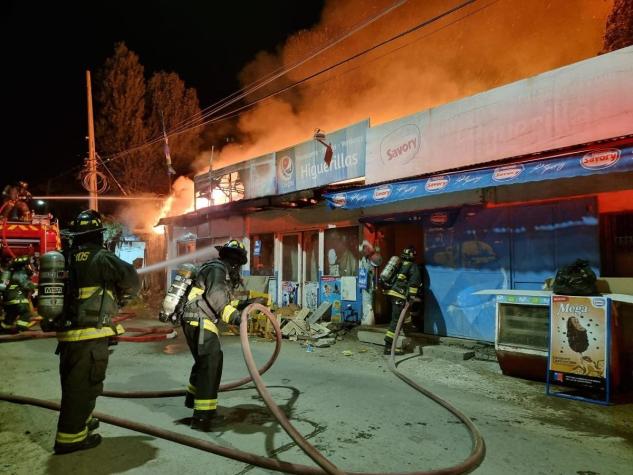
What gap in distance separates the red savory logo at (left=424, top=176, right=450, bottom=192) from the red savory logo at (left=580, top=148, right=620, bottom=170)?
7.16 ft

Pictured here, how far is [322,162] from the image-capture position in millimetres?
12227

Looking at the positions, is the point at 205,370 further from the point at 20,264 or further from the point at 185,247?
the point at 185,247

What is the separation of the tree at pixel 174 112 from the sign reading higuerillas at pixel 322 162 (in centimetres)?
1487

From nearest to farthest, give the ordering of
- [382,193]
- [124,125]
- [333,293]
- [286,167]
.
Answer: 1. [382,193]
2. [333,293]
3. [286,167]
4. [124,125]

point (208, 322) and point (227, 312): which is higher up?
point (227, 312)

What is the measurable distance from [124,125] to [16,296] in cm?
1837

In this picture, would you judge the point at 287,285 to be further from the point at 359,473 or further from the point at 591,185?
the point at 359,473

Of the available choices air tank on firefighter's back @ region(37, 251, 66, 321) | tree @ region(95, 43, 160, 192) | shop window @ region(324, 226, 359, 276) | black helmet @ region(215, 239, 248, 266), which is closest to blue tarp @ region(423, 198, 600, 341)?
shop window @ region(324, 226, 359, 276)

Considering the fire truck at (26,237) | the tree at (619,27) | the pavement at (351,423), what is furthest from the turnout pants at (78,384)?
the tree at (619,27)

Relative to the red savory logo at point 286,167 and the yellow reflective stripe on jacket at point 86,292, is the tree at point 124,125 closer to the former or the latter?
the red savory logo at point 286,167

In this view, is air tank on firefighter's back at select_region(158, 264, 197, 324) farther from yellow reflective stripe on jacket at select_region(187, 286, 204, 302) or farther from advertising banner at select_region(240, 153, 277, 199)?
advertising banner at select_region(240, 153, 277, 199)

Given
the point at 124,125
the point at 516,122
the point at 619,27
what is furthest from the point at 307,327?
the point at 124,125

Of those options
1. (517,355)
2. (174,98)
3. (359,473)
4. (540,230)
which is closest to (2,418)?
(359,473)

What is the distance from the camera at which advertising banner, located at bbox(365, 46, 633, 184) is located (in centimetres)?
696
